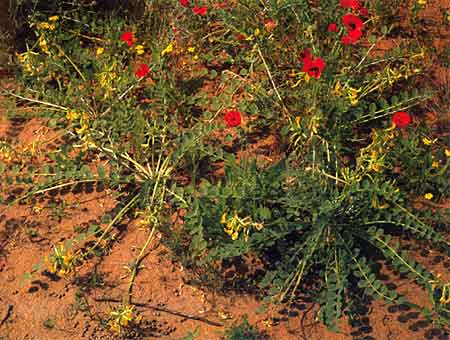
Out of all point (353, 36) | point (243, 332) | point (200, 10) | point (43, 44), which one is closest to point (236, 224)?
point (243, 332)

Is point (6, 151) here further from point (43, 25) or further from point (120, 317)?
point (120, 317)

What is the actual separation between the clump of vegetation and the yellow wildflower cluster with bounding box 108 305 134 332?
0.4 inches

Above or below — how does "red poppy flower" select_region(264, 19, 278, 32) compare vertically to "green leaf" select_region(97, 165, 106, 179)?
above

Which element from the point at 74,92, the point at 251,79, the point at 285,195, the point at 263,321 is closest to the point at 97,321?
→ the point at 263,321

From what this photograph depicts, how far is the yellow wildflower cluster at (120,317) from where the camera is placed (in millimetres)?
3065

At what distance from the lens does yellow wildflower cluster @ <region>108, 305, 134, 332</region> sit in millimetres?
3065

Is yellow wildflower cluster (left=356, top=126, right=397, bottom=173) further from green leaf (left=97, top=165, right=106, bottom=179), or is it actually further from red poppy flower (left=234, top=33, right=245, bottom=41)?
green leaf (left=97, top=165, right=106, bottom=179)

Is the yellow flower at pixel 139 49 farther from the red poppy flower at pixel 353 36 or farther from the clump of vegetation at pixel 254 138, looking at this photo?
the red poppy flower at pixel 353 36

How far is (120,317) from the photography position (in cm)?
308

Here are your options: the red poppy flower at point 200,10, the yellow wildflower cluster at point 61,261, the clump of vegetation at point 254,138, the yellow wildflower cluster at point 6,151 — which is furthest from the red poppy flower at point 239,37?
the yellow wildflower cluster at point 61,261

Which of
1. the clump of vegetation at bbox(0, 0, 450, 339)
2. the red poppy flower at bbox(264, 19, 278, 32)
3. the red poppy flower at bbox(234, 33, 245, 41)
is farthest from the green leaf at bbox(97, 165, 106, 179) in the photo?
the red poppy flower at bbox(264, 19, 278, 32)

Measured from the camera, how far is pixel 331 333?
3180 mm

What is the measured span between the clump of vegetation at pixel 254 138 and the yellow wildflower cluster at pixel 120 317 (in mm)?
10

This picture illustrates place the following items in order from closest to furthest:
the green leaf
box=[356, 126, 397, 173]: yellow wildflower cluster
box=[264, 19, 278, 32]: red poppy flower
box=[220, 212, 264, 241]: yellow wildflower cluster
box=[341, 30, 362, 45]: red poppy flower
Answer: box=[220, 212, 264, 241]: yellow wildflower cluster, box=[356, 126, 397, 173]: yellow wildflower cluster, box=[341, 30, 362, 45]: red poppy flower, the green leaf, box=[264, 19, 278, 32]: red poppy flower
